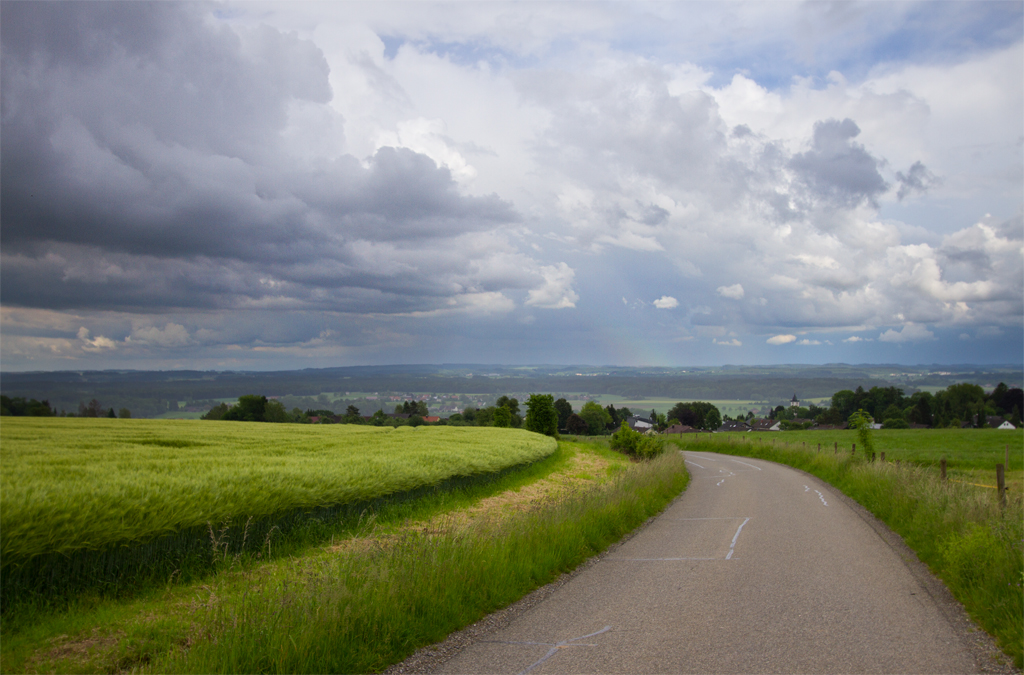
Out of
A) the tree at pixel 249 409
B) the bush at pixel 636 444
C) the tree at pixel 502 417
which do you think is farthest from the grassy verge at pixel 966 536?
the tree at pixel 502 417

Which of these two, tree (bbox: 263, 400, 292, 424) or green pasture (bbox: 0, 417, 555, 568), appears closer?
green pasture (bbox: 0, 417, 555, 568)

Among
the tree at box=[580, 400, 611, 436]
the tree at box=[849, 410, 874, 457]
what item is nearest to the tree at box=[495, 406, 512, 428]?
the tree at box=[849, 410, 874, 457]

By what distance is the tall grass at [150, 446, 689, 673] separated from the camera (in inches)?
201

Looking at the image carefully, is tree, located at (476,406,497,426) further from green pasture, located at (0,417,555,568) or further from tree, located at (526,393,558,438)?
green pasture, located at (0,417,555,568)

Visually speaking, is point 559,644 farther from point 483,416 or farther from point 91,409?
point 483,416

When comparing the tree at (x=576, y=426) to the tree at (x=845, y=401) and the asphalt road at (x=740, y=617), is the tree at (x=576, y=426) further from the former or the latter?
the asphalt road at (x=740, y=617)

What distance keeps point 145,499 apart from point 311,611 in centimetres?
320

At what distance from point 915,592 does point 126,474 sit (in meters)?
11.5

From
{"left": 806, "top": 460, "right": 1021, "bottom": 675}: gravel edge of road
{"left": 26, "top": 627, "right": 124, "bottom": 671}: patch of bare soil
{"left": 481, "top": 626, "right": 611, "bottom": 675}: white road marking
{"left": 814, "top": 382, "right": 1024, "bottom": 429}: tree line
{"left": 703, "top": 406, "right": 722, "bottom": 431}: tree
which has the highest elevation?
{"left": 26, "top": 627, "right": 124, "bottom": 671}: patch of bare soil

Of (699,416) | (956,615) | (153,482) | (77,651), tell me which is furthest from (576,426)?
(77,651)

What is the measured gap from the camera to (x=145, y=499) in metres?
7.33

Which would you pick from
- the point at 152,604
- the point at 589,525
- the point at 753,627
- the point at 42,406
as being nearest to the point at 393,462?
the point at 589,525

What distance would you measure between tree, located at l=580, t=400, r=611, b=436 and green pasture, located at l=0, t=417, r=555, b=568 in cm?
10283

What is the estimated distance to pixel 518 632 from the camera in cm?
633
